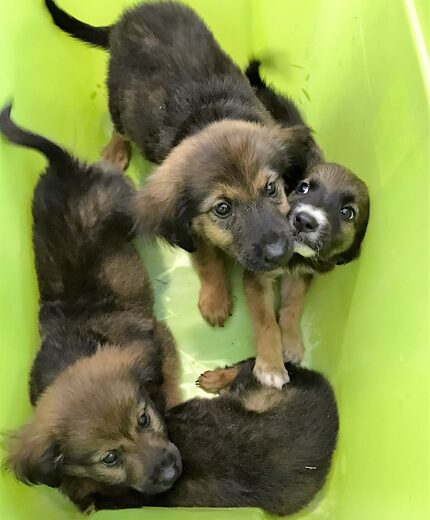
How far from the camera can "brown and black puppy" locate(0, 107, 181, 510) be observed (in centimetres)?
162

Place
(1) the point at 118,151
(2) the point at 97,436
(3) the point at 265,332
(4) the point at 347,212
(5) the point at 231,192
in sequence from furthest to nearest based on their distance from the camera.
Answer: (1) the point at 118,151 → (3) the point at 265,332 → (4) the point at 347,212 → (5) the point at 231,192 → (2) the point at 97,436

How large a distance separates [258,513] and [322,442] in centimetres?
26

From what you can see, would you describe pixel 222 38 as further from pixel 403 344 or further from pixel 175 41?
pixel 403 344

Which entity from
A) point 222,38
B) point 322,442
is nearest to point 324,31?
point 222,38

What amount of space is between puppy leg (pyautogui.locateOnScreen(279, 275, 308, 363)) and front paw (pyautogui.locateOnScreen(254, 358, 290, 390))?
0.49 ft

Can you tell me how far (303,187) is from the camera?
6.22 feet

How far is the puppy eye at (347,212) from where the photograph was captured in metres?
1.84

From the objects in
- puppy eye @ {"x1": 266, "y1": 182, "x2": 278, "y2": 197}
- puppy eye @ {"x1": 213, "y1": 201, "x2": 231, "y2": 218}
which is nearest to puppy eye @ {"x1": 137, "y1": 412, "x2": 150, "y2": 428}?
puppy eye @ {"x1": 213, "y1": 201, "x2": 231, "y2": 218}

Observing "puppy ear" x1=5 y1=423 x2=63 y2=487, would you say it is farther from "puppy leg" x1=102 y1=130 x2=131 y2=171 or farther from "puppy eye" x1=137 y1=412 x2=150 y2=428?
"puppy leg" x1=102 y1=130 x2=131 y2=171

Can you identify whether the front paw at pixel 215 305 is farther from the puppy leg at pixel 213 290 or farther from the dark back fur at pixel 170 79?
the dark back fur at pixel 170 79

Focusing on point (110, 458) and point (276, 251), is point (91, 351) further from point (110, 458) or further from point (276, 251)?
point (276, 251)

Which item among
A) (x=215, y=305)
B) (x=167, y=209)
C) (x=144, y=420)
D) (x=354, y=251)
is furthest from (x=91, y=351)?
(x=354, y=251)

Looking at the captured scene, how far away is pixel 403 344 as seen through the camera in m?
1.57

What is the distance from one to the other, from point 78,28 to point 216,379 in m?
1.32
